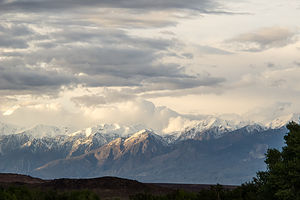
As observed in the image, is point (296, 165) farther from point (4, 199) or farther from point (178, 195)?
point (4, 199)

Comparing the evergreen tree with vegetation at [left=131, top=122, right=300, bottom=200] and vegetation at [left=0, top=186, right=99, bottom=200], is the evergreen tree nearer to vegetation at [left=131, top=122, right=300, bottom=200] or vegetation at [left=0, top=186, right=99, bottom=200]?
vegetation at [left=131, top=122, right=300, bottom=200]

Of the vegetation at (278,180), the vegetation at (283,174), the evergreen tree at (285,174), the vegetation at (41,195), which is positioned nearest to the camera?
the evergreen tree at (285,174)

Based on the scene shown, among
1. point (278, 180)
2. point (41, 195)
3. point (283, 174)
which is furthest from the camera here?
point (41, 195)

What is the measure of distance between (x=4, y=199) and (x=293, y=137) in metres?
80.4

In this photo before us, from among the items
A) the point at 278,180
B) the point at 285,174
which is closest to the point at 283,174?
Answer: the point at 285,174

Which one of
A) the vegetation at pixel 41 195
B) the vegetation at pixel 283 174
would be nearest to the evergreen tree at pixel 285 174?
the vegetation at pixel 283 174

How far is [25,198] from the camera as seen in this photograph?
6939 inches

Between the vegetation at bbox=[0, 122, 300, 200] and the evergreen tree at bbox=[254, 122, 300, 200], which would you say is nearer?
the evergreen tree at bbox=[254, 122, 300, 200]

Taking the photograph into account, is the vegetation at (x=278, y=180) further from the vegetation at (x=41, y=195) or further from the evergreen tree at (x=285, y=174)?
the vegetation at (x=41, y=195)

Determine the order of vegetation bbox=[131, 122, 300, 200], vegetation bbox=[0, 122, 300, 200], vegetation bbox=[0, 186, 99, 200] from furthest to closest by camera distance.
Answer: vegetation bbox=[0, 186, 99, 200]
vegetation bbox=[0, 122, 300, 200]
vegetation bbox=[131, 122, 300, 200]

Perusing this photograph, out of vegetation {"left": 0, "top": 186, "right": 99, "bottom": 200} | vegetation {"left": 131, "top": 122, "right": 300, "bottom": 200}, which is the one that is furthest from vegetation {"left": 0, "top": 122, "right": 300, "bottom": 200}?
vegetation {"left": 0, "top": 186, "right": 99, "bottom": 200}

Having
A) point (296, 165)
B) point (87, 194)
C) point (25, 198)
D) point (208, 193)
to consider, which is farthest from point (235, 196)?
point (25, 198)

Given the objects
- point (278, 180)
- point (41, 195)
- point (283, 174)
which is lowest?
point (278, 180)

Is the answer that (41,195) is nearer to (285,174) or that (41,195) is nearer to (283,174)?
(283,174)
